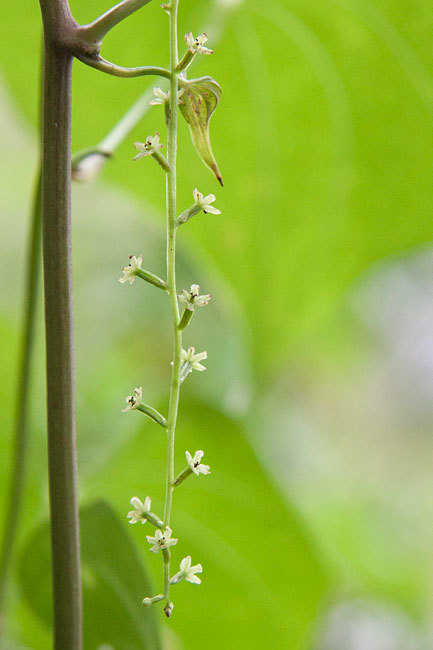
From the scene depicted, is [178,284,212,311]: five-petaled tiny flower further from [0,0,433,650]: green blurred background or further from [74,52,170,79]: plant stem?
[0,0,433,650]: green blurred background

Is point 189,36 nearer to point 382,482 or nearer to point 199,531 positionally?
point 199,531

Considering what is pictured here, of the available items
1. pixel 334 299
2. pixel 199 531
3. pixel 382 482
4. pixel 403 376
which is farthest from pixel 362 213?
pixel 403 376

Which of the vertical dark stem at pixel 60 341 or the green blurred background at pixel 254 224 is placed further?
the green blurred background at pixel 254 224

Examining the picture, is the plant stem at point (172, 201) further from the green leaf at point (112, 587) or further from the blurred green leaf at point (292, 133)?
the blurred green leaf at point (292, 133)

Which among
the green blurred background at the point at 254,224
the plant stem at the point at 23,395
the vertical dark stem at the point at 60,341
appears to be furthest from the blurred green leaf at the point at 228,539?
the vertical dark stem at the point at 60,341

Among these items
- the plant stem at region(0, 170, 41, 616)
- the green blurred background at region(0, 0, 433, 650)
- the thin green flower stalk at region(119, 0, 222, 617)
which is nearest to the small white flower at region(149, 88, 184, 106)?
the thin green flower stalk at region(119, 0, 222, 617)
